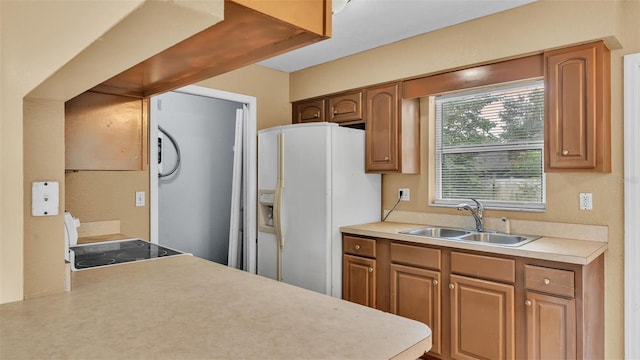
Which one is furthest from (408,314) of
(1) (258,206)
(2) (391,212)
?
(1) (258,206)

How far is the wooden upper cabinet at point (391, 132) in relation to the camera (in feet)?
10.6

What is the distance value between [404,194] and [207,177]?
7.97 ft

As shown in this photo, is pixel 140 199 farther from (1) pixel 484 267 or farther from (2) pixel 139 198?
(1) pixel 484 267

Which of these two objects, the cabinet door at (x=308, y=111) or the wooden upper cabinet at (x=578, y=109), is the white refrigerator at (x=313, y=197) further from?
the wooden upper cabinet at (x=578, y=109)

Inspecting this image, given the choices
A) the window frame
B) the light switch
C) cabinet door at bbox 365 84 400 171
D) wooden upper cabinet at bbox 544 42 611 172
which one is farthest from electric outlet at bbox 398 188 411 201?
the light switch

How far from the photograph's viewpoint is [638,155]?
2.29m

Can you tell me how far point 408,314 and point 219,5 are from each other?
2.59 metres

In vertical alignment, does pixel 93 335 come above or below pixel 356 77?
below

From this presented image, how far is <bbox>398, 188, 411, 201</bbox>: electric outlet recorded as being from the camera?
11.3 feet

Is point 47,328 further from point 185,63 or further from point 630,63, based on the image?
point 630,63

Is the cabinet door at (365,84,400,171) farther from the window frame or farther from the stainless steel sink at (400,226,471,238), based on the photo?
the stainless steel sink at (400,226,471,238)

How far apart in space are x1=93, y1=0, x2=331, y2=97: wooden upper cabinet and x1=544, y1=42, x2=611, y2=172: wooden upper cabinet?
214cm

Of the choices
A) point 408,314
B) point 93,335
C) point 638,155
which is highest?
point 638,155

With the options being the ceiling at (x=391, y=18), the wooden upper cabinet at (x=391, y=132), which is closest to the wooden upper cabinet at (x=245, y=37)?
the ceiling at (x=391, y=18)
